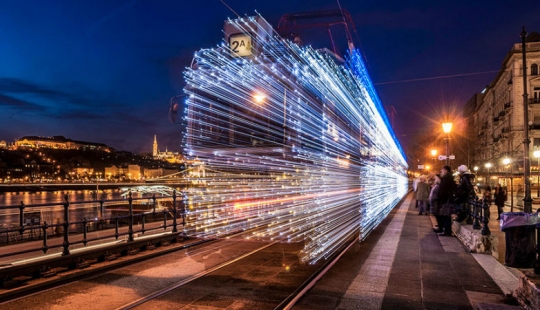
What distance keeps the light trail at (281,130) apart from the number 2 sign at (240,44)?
0.16m

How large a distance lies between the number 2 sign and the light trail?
0.52 feet

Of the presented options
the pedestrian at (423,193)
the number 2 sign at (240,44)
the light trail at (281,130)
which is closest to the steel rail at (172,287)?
the light trail at (281,130)

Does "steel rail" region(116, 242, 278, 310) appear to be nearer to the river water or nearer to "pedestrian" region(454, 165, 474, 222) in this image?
the river water

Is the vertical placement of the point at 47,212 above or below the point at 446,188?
below

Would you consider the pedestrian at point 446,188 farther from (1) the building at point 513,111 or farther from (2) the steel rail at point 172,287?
(1) the building at point 513,111

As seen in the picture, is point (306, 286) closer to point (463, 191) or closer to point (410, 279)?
point (410, 279)

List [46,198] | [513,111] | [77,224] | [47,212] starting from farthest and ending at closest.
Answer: [46,198] → [513,111] → [47,212] → [77,224]

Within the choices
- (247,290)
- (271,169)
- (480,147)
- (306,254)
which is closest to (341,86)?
(271,169)

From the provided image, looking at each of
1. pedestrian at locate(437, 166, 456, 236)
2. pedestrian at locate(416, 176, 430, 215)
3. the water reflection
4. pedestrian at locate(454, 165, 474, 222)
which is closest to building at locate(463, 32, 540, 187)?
pedestrian at locate(416, 176, 430, 215)

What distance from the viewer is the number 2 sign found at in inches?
407

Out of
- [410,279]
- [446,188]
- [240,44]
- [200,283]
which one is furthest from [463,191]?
[200,283]

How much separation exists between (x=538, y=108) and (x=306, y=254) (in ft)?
174

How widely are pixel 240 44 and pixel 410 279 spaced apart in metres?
6.52

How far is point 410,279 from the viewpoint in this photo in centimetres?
754
